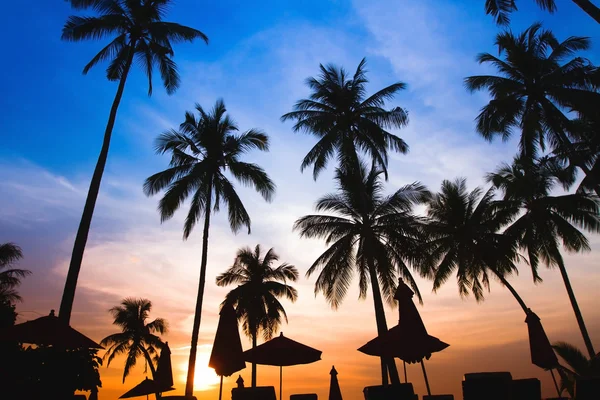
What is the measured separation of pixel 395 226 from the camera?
2219 centimetres

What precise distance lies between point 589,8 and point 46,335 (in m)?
17.2

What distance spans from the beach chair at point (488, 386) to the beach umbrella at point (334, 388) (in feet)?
32.1

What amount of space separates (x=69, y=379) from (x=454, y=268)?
72.7ft

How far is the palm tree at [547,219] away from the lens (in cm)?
2450

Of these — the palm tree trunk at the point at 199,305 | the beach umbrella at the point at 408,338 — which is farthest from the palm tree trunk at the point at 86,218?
the beach umbrella at the point at 408,338

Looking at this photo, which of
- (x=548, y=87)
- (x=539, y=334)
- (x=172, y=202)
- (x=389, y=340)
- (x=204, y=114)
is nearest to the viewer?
(x=389, y=340)

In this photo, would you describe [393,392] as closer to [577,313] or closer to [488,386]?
[488,386]

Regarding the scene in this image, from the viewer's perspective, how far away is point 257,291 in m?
33.9

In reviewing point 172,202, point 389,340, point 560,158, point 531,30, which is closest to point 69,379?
point 389,340

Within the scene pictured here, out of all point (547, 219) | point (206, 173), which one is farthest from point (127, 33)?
point (547, 219)

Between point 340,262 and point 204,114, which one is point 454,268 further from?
point 204,114

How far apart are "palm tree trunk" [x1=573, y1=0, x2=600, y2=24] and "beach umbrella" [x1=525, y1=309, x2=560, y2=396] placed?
9684mm

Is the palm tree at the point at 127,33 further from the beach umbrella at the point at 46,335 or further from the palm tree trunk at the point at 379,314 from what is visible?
the palm tree trunk at the point at 379,314

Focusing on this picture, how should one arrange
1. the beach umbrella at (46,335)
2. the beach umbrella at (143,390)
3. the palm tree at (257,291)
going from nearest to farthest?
the beach umbrella at (46,335) < the beach umbrella at (143,390) < the palm tree at (257,291)
